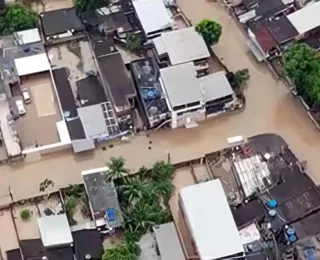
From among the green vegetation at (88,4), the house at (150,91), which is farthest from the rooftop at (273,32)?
the green vegetation at (88,4)

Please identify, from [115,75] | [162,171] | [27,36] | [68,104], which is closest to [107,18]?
[115,75]

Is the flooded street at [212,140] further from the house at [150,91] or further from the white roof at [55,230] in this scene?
the white roof at [55,230]

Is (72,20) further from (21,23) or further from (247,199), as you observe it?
(247,199)

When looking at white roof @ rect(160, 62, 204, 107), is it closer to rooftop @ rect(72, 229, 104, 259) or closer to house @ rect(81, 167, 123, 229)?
house @ rect(81, 167, 123, 229)

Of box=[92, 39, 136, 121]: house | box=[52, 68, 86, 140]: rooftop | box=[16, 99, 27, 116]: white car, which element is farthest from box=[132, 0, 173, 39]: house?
box=[16, 99, 27, 116]: white car

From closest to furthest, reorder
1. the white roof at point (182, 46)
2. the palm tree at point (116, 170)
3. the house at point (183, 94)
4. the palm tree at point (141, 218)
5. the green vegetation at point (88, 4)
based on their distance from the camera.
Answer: the palm tree at point (141, 218) < the palm tree at point (116, 170) < the house at point (183, 94) < the white roof at point (182, 46) < the green vegetation at point (88, 4)
